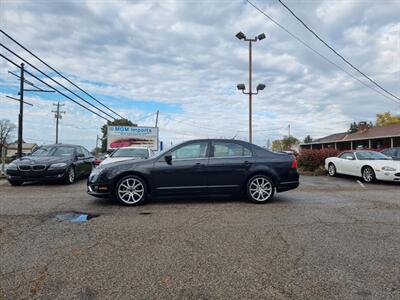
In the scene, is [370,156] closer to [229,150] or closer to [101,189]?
[229,150]

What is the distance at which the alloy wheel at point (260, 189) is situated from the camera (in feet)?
25.1

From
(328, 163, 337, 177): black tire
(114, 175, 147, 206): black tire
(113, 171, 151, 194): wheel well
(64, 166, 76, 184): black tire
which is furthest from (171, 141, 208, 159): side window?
Result: (328, 163, 337, 177): black tire

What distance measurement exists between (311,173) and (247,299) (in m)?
14.9

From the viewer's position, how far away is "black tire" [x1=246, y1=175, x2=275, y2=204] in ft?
25.1

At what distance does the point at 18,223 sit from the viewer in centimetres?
566

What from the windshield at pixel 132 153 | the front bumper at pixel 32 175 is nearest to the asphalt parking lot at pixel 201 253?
the front bumper at pixel 32 175

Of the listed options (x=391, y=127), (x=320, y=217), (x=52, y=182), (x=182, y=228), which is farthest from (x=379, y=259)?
(x=391, y=127)

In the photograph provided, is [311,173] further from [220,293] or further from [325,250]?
[220,293]

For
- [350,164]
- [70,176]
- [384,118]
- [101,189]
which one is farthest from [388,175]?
[384,118]

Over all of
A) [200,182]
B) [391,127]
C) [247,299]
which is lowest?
[247,299]

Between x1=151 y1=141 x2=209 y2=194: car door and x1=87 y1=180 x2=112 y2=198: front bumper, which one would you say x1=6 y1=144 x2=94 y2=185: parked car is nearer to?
x1=87 y1=180 x2=112 y2=198: front bumper

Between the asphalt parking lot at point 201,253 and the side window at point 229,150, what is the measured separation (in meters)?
1.27

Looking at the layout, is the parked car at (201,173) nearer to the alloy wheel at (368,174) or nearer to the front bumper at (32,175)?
the front bumper at (32,175)

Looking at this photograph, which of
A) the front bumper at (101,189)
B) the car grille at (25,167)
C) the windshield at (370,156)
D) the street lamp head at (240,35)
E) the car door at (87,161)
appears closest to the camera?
the front bumper at (101,189)
